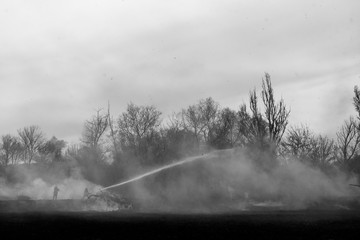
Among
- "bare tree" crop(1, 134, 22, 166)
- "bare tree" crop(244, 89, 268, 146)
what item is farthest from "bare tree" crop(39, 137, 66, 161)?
"bare tree" crop(244, 89, 268, 146)

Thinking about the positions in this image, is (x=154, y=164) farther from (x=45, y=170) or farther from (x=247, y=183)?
(x=247, y=183)

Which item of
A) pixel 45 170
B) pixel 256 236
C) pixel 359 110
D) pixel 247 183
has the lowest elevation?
pixel 256 236

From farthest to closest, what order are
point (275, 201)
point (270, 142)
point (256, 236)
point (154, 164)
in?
1. point (154, 164)
2. point (270, 142)
3. point (275, 201)
4. point (256, 236)

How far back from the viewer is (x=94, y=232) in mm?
15516

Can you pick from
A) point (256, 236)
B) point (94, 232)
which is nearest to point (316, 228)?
point (256, 236)

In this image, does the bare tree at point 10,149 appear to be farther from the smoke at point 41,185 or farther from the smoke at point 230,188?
the smoke at point 230,188

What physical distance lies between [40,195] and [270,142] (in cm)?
3230

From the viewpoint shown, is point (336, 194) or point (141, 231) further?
point (336, 194)

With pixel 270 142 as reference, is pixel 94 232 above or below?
Result: below

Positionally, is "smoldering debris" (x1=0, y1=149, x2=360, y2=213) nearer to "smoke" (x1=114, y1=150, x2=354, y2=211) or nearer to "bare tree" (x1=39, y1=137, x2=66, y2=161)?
"smoke" (x1=114, y1=150, x2=354, y2=211)

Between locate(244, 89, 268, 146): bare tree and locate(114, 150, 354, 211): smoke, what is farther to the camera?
locate(244, 89, 268, 146): bare tree

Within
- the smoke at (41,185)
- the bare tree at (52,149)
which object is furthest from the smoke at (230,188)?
the bare tree at (52,149)

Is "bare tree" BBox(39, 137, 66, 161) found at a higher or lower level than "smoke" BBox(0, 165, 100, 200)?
higher

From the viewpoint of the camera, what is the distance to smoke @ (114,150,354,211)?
111ft
